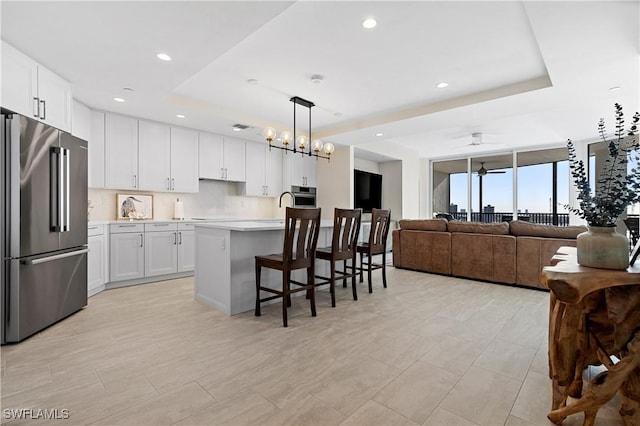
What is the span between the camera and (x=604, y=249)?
159 centimetres

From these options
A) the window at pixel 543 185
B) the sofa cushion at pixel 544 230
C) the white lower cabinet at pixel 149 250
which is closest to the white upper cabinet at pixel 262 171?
the white lower cabinet at pixel 149 250

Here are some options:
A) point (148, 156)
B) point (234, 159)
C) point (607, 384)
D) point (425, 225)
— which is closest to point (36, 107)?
point (148, 156)

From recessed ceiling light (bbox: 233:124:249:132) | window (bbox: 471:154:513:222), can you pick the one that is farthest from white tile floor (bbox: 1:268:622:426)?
window (bbox: 471:154:513:222)

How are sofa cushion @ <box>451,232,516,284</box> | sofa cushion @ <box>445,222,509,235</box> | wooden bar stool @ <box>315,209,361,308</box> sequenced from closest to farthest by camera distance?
wooden bar stool @ <box>315,209,361,308</box> < sofa cushion @ <box>451,232,516,284</box> < sofa cushion @ <box>445,222,509,235</box>

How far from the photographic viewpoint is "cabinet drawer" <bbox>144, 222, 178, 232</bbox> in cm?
450

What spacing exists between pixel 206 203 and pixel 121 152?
1.65 meters

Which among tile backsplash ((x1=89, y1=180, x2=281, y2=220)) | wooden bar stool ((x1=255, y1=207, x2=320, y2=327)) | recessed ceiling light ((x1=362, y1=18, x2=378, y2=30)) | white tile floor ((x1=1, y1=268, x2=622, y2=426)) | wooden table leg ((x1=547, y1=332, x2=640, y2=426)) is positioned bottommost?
white tile floor ((x1=1, y1=268, x2=622, y2=426))

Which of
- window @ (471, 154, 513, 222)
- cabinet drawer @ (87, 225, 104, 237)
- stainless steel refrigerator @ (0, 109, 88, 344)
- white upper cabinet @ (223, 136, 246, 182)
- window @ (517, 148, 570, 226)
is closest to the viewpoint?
stainless steel refrigerator @ (0, 109, 88, 344)

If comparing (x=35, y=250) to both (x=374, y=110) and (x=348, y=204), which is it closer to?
(x=374, y=110)

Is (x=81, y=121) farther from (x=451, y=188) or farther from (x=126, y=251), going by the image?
(x=451, y=188)

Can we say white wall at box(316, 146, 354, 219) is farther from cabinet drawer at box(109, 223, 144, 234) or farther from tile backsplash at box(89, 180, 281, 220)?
cabinet drawer at box(109, 223, 144, 234)

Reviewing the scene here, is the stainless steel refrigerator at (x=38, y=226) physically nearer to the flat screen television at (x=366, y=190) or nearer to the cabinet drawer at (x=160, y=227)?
the cabinet drawer at (x=160, y=227)

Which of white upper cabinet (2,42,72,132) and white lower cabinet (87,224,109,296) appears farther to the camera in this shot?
white lower cabinet (87,224,109,296)

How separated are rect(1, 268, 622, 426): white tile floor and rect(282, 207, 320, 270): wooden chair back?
572 millimetres
